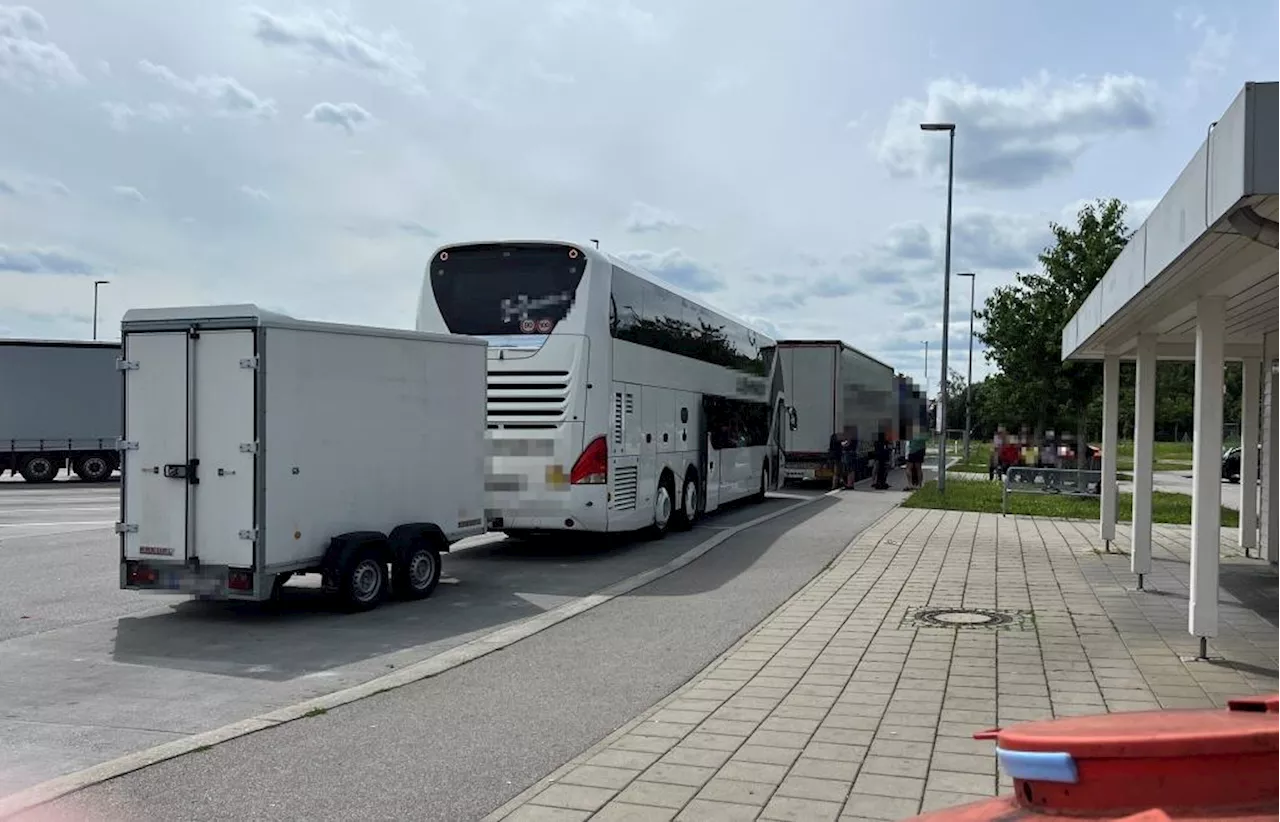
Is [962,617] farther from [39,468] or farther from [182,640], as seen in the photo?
[39,468]

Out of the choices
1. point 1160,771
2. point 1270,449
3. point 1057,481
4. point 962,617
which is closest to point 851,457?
point 1057,481

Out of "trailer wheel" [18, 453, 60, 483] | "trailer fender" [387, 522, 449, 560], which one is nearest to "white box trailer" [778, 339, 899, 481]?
"trailer fender" [387, 522, 449, 560]

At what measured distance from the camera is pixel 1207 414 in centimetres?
799

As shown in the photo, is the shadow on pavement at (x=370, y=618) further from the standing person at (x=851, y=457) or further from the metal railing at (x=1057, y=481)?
the standing person at (x=851, y=457)

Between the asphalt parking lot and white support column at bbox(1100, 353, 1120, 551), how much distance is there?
5.88 meters

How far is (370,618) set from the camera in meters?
10.1

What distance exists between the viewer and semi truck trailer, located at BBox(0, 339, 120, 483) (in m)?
30.2

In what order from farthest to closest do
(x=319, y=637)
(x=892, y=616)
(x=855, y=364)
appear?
(x=855, y=364) < (x=892, y=616) < (x=319, y=637)

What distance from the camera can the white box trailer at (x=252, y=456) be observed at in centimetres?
944

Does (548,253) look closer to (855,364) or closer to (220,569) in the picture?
(220,569)

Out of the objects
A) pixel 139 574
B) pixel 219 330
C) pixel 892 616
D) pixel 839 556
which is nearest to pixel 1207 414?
pixel 892 616

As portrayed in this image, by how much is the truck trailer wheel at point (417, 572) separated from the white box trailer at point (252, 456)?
0.09ft

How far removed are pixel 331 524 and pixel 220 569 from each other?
3.65 feet

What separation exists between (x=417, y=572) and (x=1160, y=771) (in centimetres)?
945
